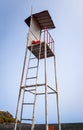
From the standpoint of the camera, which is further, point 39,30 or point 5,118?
point 5,118

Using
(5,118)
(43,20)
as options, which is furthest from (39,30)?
(5,118)

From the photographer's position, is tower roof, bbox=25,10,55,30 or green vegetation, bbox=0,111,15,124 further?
green vegetation, bbox=0,111,15,124

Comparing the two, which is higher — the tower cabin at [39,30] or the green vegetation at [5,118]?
the tower cabin at [39,30]

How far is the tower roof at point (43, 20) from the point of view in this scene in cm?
1306

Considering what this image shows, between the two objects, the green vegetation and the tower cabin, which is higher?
→ the tower cabin

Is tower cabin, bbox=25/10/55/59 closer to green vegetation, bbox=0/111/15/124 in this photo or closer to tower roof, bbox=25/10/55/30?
tower roof, bbox=25/10/55/30

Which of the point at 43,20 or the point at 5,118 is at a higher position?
the point at 43,20

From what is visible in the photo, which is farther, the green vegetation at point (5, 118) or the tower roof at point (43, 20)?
the green vegetation at point (5, 118)

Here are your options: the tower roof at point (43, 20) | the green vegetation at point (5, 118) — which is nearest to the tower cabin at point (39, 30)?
the tower roof at point (43, 20)

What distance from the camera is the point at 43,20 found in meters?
13.7

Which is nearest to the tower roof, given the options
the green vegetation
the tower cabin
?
Answer: the tower cabin

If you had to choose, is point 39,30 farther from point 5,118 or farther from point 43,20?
point 5,118

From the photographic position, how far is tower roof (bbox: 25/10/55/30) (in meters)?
13.1

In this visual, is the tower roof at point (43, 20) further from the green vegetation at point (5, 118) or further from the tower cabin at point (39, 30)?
the green vegetation at point (5, 118)
